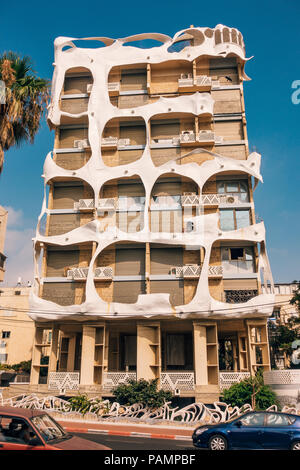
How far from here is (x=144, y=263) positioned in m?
31.0

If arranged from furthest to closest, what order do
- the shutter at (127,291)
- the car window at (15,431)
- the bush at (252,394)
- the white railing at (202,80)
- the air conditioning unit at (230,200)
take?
1. the white railing at (202,80)
2. the air conditioning unit at (230,200)
3. the shutter at (127,291)
4. the bush at (252,394)
5. the car window at (15,431)

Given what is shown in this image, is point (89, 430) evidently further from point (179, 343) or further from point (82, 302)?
point (179, 343)

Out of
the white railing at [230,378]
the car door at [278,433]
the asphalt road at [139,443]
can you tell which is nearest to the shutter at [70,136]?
the white railing at [230,378]

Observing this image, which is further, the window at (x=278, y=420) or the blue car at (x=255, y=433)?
the window at (x=278, y=420)

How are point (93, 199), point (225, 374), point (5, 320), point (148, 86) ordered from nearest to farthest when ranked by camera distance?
point (225, 374), point (93, 199), point (148, 86), point (5, 320)

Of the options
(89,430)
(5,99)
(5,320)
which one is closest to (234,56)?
(5,99)

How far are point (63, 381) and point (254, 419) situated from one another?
18724 mm

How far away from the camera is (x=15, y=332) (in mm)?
53156

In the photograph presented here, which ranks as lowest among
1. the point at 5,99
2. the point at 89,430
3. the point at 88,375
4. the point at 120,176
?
the point at 89,430

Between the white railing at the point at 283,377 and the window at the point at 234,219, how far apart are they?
10.9 m

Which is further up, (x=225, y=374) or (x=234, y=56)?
(x=234, y=56)

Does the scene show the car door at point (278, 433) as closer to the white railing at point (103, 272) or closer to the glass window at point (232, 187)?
the white railing at point (103, 272)

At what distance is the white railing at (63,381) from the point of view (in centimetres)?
2831

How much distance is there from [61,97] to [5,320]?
104ft
